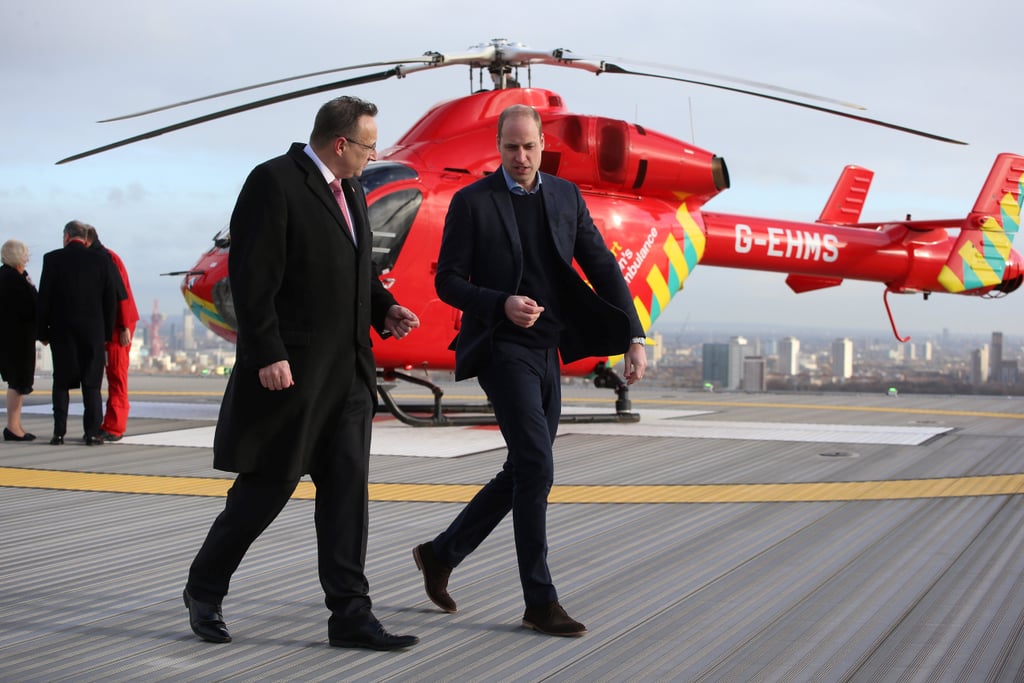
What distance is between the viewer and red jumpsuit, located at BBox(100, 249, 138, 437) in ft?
26.4

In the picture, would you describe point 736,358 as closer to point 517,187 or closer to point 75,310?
point 75,310

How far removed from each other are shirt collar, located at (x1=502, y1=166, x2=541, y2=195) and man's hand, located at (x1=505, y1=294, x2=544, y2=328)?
0.45 metres

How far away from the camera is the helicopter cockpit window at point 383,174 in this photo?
27.9 ft

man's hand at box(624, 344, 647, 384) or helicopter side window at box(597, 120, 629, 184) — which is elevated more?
helicopter side window at box(597, 120, 629, 184)

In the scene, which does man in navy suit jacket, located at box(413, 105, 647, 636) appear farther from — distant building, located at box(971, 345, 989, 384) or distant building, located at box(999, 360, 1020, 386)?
distant building, located at box(971, 345, 989, 384)

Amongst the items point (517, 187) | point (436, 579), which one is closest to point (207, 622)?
point (436, 579)

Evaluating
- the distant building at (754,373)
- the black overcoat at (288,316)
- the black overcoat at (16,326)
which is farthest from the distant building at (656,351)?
the black overcoat at (288,316)

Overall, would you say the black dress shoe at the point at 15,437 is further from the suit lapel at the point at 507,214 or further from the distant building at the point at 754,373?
the distant building at the point at 754,373

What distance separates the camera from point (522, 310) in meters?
3.24

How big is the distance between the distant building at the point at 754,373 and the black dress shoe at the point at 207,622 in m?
13.9

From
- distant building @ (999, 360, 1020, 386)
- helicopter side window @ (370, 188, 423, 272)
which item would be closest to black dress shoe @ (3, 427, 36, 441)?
helicopter side window @ (370, 188, 423, 272)

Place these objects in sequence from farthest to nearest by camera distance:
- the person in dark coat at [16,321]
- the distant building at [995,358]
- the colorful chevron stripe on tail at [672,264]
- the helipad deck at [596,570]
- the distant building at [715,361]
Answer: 1. the distant building at [995,358]
2. the distant building at [715,361]
3. the colorful chevron stripe on tail at [672,264]
4. the person in dark coat at [16,321]
5. the helipad deck at [596,570]

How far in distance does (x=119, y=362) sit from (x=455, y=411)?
3.05 metres

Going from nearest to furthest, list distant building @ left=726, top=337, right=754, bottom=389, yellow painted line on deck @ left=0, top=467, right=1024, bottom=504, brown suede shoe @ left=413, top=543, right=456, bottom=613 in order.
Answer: brown suede shoe @ left=413, top=543, right=456, bottom=613 < yellow painted line on deck @ left=0, top=467, right=1024, bottom=504 < distant building @ left=726, top=337, right=754, bottom=389
